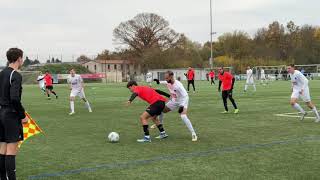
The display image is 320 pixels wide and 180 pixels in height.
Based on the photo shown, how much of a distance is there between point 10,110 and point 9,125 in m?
0.20

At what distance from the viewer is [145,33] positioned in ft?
321

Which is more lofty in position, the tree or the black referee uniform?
the tree

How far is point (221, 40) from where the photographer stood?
317 ft

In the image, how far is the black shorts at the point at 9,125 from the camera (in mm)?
6027

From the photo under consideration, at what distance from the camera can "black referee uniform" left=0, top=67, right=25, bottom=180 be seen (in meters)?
5.91

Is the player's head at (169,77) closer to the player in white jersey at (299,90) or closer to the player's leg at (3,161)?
the player in white jersey at (299,90)

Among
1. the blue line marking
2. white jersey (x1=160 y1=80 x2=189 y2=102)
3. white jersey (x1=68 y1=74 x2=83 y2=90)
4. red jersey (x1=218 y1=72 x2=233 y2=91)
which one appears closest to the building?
white jersey (x1=68 y1=74 x2=83 y2=90)

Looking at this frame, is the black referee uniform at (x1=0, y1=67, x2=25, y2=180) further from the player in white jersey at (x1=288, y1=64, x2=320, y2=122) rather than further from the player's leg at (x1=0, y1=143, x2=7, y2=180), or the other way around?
the player in white jersey at (x1=288, y1=64, x2=320, y2=122)

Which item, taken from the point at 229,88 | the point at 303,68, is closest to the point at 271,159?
the point at 229,88

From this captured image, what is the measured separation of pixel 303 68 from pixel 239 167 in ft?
195

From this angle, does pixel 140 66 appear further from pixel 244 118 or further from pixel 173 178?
pixel 173 178

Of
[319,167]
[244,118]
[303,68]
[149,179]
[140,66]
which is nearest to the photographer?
[149,179]

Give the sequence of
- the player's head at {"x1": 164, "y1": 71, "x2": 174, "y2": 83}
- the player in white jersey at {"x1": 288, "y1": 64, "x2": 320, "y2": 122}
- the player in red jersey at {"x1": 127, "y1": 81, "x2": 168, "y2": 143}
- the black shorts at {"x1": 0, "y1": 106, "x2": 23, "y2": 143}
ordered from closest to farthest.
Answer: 1. the black shorts at {"x1": 0, "y1": 106, "x2": 23, "y2": 143}
2. the player in red jersey at {"x1": 127, "y1": 81, "x2": 168, "y2": 143}
3. the player's head at {"x1": 164, "y1": 71, "x2": 174, "y2": 83}
4. the player in white jersey at {"x1": 288, "y1": 64, "x2": 320, "y2": 122}

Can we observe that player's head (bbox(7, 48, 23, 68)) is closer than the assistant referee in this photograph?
No
